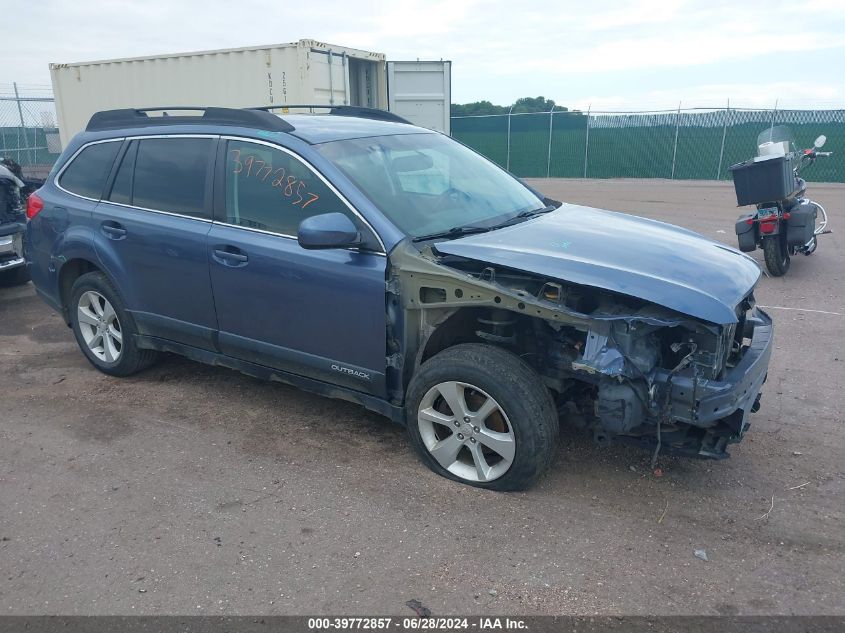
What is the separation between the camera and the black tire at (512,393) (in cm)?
341

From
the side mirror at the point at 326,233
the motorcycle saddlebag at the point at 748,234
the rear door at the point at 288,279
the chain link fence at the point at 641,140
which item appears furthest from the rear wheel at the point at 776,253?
the chain link fence at the point at 641,140

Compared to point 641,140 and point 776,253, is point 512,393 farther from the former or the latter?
point 641,140

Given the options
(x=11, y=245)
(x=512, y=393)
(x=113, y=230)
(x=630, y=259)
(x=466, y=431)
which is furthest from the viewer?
(x=11, y=245)

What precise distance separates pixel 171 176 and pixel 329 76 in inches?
303

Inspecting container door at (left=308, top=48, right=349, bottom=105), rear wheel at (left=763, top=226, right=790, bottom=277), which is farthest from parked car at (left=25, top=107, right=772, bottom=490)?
container door at (left=308, top=48, right=349, bottom=105)

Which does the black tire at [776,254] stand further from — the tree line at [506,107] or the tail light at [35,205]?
the tree line at [506,107]

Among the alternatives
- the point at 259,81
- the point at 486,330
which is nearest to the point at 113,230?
the point at 486,330

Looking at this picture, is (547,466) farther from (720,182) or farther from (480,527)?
(720,182)

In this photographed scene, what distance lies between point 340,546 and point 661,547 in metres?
1.45

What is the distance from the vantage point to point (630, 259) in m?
3.52

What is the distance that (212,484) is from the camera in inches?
149

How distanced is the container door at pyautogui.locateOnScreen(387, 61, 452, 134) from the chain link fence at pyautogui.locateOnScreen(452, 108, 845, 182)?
32.3ft

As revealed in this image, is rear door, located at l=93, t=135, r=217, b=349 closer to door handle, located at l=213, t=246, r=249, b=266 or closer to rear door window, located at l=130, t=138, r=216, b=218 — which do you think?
rear door window, located at l=130, t=138, r=216, b=218

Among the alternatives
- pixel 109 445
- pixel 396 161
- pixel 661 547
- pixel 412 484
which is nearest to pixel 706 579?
pixel 661 547
